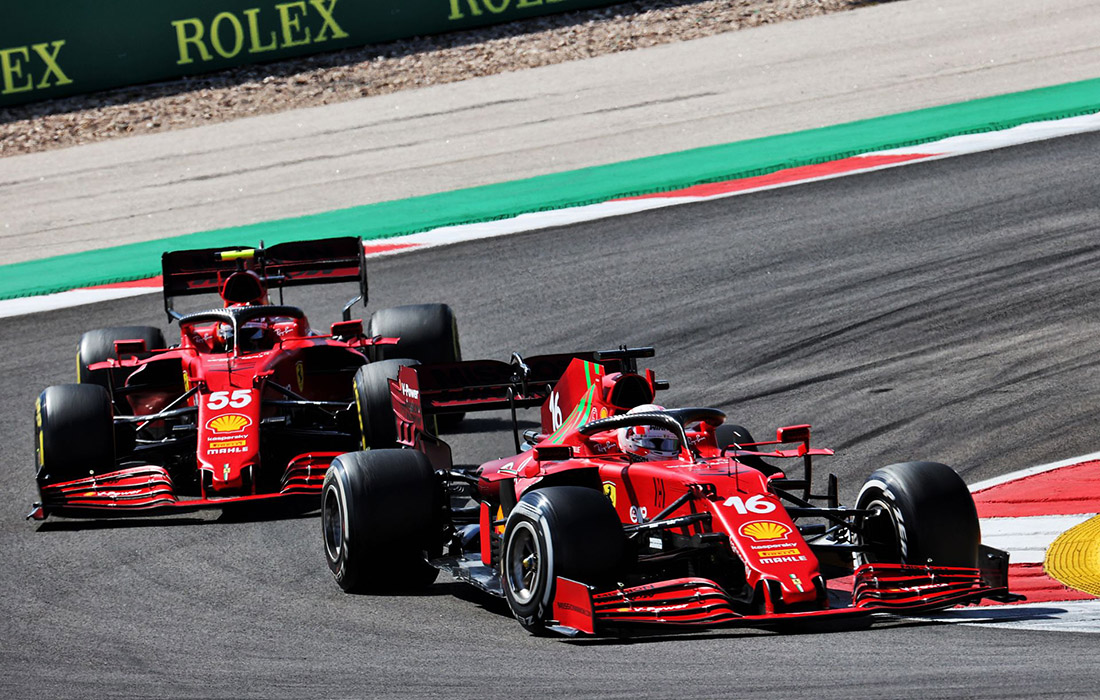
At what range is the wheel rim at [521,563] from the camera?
862 centimetres

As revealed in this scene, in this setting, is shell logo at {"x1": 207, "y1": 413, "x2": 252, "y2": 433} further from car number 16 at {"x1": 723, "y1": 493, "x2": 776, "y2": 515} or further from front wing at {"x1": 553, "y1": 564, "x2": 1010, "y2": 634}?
car number 16 at {"x1": 723, "y1": 493, "x2": 776, "y2": 515}

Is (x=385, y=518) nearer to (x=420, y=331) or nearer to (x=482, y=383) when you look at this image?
(x=482, y=383)

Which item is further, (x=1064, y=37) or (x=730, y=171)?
(x=1064, y=37)

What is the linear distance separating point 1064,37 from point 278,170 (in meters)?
11.7

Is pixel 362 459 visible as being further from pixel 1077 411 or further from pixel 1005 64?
pixel 1005 64

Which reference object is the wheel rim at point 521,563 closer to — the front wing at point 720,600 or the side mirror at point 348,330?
the front wing at point 720,600

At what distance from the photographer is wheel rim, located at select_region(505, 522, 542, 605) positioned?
28.3ft

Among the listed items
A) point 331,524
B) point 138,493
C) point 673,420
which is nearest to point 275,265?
point 138,493

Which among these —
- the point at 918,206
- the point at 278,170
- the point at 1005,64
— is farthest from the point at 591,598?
the point at 1005,64

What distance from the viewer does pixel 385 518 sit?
9.62 m

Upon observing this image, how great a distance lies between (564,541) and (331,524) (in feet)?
7.45

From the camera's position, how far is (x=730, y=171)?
2147 centimetres

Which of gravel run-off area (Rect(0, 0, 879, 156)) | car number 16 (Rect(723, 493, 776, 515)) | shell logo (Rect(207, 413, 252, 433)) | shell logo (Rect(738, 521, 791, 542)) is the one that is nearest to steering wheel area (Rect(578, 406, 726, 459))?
car number 16 (Rect(723, 493, 776, 515))

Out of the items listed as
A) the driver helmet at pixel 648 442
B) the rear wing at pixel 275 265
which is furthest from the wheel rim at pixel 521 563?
the rear wing at pixel 275 265
